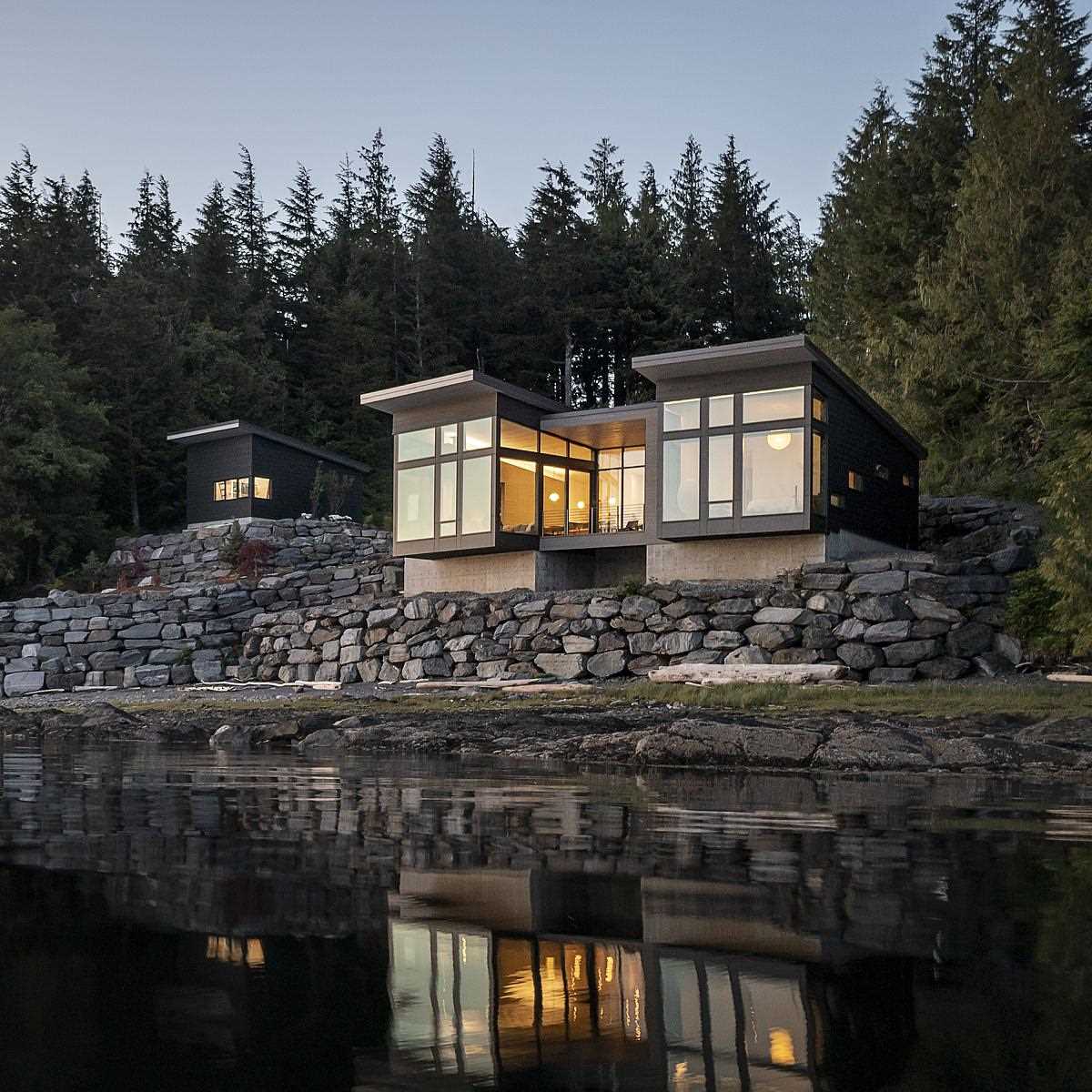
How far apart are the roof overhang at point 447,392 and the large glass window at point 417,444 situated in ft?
2.44

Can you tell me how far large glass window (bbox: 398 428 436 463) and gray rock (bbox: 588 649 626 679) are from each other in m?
8.71

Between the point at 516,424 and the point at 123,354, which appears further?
the point at 123,354

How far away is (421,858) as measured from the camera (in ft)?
16.2

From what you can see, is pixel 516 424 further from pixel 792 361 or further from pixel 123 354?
pixel 123 354

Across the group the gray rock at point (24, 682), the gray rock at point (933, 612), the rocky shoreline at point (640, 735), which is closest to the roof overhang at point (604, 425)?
the gray rock at point (933, 612)

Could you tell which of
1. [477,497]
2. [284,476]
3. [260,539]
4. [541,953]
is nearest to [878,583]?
[477,497]

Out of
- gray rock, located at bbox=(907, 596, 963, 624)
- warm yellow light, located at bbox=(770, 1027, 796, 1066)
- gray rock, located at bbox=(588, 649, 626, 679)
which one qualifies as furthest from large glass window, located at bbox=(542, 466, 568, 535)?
warm yellow light, located at bbox=(770, 1027, 796, 1066)

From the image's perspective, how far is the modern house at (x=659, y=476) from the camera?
2533 cm

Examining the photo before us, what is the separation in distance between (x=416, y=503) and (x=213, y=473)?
20.0m

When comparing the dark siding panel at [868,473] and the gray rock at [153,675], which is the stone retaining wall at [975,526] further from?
the gray rock at [153,675]

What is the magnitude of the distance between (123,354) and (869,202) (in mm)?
33829

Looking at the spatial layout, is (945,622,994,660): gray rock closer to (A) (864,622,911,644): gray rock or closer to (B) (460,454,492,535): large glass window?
A: (A) (864,622,911,644): gray rock

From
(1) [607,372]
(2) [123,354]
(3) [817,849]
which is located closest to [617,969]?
(3) [817,849]

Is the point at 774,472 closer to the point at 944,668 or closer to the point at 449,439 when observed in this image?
the point at 944,668
